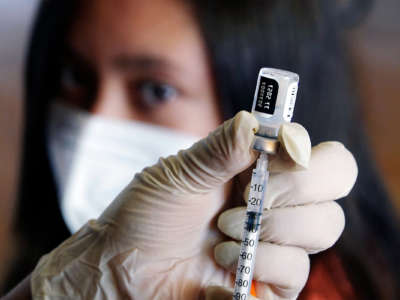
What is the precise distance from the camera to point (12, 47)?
1.16 m

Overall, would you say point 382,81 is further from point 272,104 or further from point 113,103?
point 272,104

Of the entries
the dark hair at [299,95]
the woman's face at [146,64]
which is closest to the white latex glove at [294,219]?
the dark hair at [299,95]

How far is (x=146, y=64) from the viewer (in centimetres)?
114

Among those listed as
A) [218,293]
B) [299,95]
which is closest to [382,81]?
[299,95]

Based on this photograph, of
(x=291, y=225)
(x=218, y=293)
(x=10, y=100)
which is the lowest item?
(x=218, y=293)

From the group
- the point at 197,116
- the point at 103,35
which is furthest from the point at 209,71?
the point at 103,35

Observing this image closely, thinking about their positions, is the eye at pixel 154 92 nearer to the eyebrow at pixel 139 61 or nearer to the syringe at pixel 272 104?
the eyebrow at pixel 139 61

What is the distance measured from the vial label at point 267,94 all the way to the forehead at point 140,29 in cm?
56

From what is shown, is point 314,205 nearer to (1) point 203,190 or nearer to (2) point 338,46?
(1) point 203,190

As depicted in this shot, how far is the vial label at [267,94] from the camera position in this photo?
0.56 metres

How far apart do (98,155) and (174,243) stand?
0.46 meters

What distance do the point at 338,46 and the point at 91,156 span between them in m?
0.60

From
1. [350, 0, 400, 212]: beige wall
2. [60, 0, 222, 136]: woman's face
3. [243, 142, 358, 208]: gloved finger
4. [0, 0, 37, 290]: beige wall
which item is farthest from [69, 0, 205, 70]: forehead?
[243, 142, 358, 208]: gloved finger

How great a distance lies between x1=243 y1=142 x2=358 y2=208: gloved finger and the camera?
0.68 meters
